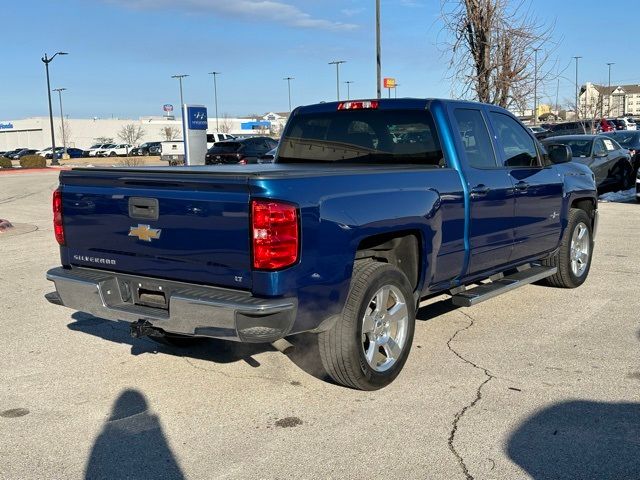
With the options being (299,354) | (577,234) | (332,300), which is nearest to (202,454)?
(332,300)

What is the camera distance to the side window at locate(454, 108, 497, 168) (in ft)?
18.2

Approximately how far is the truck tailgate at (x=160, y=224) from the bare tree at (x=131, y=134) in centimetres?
9767

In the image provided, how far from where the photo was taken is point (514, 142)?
6.32 m

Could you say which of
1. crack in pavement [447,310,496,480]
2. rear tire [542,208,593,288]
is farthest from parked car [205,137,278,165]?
crack in pavement [447,310,496,480]

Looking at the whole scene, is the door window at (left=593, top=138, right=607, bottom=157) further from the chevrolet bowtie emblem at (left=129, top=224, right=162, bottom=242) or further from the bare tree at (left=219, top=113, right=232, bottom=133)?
the bare tree at (left=219, top=113, right=232, bottom=133)

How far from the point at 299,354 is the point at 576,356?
7.04 ft

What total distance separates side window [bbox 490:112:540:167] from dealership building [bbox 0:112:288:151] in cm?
9606

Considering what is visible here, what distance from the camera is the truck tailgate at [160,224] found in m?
3.83

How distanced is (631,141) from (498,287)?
16186mm

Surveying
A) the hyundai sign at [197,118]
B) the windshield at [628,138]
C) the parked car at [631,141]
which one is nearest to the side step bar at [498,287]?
the hyundai sign at [197,118]

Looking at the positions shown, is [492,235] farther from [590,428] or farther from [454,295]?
[590,428]

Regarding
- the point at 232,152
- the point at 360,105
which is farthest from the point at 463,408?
the point at 232,152

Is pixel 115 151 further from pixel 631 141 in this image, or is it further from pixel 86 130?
pixel 631 141

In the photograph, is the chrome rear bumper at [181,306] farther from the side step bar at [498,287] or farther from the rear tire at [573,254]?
the rear tire at [573,254]
